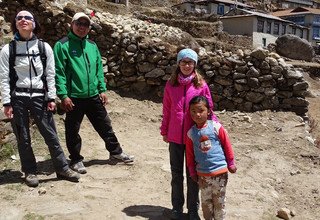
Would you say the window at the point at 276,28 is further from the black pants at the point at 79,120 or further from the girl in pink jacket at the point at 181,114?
the girl in pink jacket at the point at 181,114

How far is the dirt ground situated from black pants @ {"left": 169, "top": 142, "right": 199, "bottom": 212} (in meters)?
0.23

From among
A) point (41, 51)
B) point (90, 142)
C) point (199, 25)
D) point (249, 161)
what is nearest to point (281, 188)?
point (249, 161)

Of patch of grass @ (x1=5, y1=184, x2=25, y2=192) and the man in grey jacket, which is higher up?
the man in grey jacket

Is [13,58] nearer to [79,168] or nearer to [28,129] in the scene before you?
[28,129]

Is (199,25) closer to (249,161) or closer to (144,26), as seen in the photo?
(144,26)

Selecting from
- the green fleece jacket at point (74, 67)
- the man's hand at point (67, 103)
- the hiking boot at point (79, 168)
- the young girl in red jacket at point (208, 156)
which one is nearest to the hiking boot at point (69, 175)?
the hiking boot at point (79, 168)

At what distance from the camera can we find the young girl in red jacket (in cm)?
347

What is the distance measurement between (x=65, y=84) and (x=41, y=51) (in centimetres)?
57

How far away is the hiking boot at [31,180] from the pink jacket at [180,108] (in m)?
1.64

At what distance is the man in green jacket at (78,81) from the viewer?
4660 millimetres

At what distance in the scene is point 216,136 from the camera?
3502 mm

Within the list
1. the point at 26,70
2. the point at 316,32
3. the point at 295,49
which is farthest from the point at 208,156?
the point at 316,32

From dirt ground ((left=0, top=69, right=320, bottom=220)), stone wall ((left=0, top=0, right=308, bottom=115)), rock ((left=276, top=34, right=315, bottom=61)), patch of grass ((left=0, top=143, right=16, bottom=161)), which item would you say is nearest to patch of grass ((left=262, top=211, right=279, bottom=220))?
dirt ground ((left=0, top=69, right=320, bottom=220))

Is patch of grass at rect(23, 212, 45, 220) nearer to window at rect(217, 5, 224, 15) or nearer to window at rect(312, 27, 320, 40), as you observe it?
window at rect(217, 5, 224, 15)
